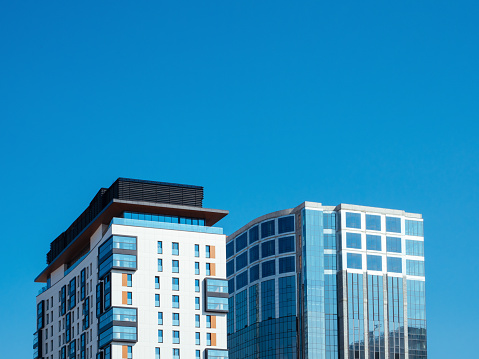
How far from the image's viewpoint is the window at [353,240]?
18350 centimetres

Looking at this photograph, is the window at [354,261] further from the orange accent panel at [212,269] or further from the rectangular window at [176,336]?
the rectangular window at [176,336]

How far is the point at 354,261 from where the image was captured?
18288cm

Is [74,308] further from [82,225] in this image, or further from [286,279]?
[286,279]

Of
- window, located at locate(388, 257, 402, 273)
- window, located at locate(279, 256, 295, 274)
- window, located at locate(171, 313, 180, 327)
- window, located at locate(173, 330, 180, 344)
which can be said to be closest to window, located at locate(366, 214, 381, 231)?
window, located at locate(388, 257, 402, 273)

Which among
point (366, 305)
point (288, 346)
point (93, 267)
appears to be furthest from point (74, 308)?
point (366, 305)

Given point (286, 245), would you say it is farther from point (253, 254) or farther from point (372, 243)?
point (372, 243)

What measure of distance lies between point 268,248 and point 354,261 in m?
18.1

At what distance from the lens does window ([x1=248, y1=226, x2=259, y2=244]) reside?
19412 cm

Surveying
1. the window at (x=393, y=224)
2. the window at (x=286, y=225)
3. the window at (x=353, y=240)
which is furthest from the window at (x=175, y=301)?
the window at (x=393, y=224)

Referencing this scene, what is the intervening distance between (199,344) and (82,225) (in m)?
31.0

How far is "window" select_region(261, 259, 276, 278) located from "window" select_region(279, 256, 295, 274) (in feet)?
6.81

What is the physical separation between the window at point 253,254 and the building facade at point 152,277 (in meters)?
42.5

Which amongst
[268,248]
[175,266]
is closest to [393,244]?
[268,248]

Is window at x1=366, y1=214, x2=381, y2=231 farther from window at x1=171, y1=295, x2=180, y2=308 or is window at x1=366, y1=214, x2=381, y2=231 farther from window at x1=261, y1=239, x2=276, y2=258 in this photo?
window at x1=171, y1=295, x2=180, y2=308
